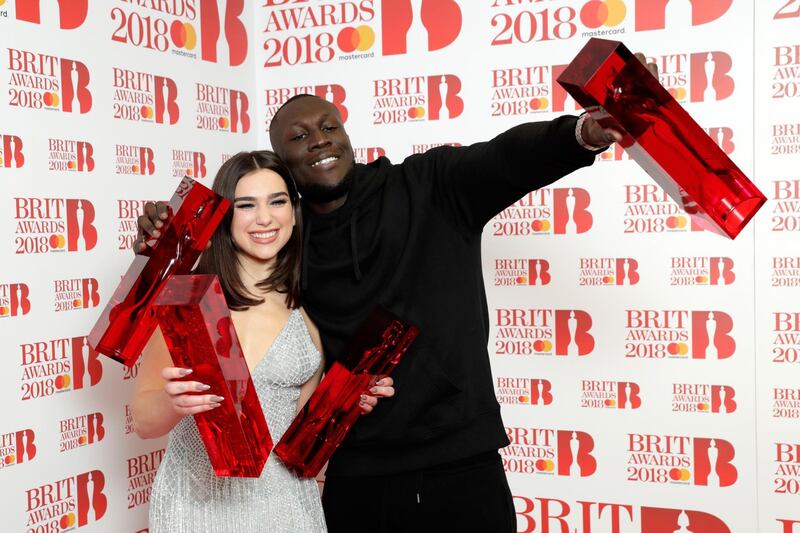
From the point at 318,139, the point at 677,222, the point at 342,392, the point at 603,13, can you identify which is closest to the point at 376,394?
the point at 342,392

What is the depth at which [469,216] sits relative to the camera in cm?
161

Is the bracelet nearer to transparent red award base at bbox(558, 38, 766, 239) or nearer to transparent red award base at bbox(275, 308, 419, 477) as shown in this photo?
transparent red award base at bbox(558, 38, 766, 239)

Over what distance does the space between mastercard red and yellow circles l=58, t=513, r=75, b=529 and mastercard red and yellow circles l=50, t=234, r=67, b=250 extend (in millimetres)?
623

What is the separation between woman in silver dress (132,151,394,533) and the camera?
1435mm

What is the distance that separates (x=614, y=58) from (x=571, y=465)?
1461mm

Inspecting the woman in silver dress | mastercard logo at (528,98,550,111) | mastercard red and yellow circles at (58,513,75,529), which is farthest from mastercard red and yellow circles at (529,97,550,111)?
mastercard red and yellow circles at (58,513,75,529)

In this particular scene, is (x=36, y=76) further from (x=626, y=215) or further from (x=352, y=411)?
(x=626, y=215)

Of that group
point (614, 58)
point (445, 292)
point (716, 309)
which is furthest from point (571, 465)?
point (614, 58)

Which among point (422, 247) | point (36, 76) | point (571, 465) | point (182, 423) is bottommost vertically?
point (571, 465)

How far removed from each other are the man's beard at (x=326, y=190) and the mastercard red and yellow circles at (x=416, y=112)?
767 mm

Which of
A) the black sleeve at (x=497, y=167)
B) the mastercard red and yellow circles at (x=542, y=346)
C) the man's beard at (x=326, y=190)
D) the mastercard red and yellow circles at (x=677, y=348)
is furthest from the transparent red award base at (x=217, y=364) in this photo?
the mastercard red and yellow circles at (x=677, y=348)

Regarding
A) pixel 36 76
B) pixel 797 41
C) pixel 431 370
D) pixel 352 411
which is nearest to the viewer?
pixel 352 411

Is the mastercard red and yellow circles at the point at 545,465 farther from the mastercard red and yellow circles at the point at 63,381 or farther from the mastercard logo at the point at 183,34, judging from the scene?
the mastercard logo at the point at 183,34

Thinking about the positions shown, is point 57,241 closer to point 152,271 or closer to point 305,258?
point 152,271
